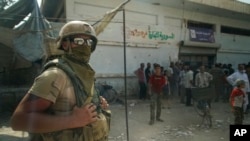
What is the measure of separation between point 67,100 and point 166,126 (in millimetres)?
5550

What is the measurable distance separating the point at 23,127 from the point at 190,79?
8.87 metres

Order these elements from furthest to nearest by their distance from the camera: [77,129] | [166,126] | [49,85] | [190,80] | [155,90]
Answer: [190,80] < [155,90] < [166,126] < [77,129] < [49,85]

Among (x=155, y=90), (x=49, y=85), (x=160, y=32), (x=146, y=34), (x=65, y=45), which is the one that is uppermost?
(x=160, y=32)

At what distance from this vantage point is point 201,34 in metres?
14.1

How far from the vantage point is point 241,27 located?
17.0m

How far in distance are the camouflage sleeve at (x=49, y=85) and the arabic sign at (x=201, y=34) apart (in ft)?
42.1

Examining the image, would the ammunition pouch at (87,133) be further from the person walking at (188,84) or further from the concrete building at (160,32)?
the person walking at (188,84)

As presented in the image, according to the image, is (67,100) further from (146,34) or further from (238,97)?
(146,34)

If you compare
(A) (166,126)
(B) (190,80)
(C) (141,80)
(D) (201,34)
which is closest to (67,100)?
(A) (166,126)

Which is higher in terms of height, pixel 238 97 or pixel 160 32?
pixel 160 32

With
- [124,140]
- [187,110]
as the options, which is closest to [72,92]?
[124,140]

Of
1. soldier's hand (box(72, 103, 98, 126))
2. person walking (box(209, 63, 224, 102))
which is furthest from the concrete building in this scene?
soldier's hand (box(72, 103, 98, 126))

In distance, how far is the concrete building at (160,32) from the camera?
1071cm

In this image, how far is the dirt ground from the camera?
18.8 ft
